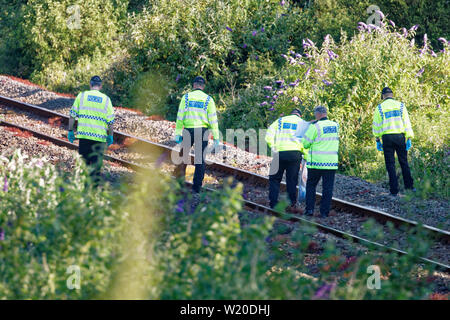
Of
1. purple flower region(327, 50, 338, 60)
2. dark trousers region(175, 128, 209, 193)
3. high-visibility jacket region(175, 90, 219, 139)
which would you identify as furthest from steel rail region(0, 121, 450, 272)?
purple flower region(327, 50, 338, 60)

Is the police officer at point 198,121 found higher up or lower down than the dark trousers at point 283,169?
higher up

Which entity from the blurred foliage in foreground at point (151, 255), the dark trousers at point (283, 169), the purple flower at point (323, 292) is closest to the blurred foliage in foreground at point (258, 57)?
the dark trousers at point (283, 169)

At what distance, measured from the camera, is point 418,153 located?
12656 mm

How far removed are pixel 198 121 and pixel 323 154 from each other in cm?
221

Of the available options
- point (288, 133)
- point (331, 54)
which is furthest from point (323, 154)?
point (331, 54)

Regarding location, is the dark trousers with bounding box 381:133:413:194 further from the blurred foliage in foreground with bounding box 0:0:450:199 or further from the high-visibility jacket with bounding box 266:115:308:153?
the high-visibility jacket with bounding box 266:115:308:153

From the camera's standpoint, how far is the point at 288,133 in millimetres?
10273

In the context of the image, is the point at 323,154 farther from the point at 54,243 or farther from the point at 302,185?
the point at 54,243

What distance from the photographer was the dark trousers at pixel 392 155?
11095 millimetres

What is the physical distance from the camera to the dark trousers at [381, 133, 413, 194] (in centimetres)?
1110

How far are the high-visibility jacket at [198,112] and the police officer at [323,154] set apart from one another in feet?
5.34

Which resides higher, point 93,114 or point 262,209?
point 93,114

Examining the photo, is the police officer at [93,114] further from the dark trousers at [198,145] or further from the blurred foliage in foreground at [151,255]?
the blurred foliage in foreground at [151,255]

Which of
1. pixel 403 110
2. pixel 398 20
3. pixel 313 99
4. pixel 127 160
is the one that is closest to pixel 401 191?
pixel 403 110
